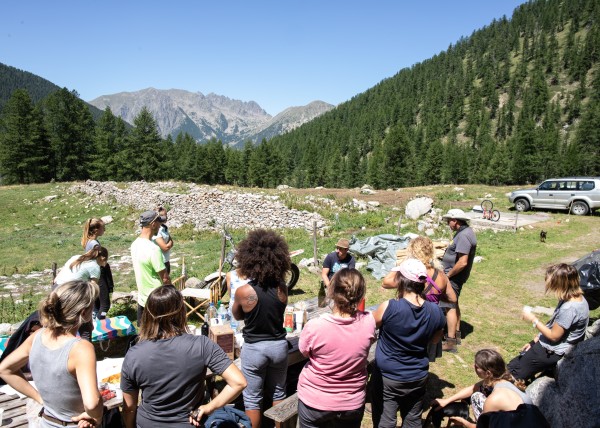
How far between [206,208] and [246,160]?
181ft

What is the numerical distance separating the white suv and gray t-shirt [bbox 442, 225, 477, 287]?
19.1 m

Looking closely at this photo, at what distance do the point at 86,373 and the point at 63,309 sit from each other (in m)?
0.47

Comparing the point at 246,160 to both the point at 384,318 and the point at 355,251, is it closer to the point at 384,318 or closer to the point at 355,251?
the point at 355,251

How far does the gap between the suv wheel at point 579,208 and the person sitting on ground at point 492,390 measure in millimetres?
21447

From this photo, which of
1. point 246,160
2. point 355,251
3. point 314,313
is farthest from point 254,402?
point 246,160

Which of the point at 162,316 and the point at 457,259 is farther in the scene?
the point at 457,259

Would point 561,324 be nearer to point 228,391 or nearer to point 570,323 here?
point 570,323

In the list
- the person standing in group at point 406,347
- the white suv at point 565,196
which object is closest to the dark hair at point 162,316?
the person standing in group at point 406,347

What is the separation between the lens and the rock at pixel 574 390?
322 centimetres

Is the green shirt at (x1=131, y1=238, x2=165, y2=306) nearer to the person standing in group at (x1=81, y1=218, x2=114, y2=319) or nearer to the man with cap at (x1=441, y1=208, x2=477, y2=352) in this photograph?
the person standing in group at (x1=81, y1=218, x2=114, y2=319)

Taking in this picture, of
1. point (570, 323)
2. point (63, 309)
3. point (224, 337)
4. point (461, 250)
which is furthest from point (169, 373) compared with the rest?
point (461, 250)

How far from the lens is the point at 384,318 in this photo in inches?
133

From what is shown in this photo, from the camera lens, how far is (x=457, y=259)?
6.06 m

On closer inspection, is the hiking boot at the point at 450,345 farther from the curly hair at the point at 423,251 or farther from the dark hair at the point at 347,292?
the dark hair at the point at 347,292
